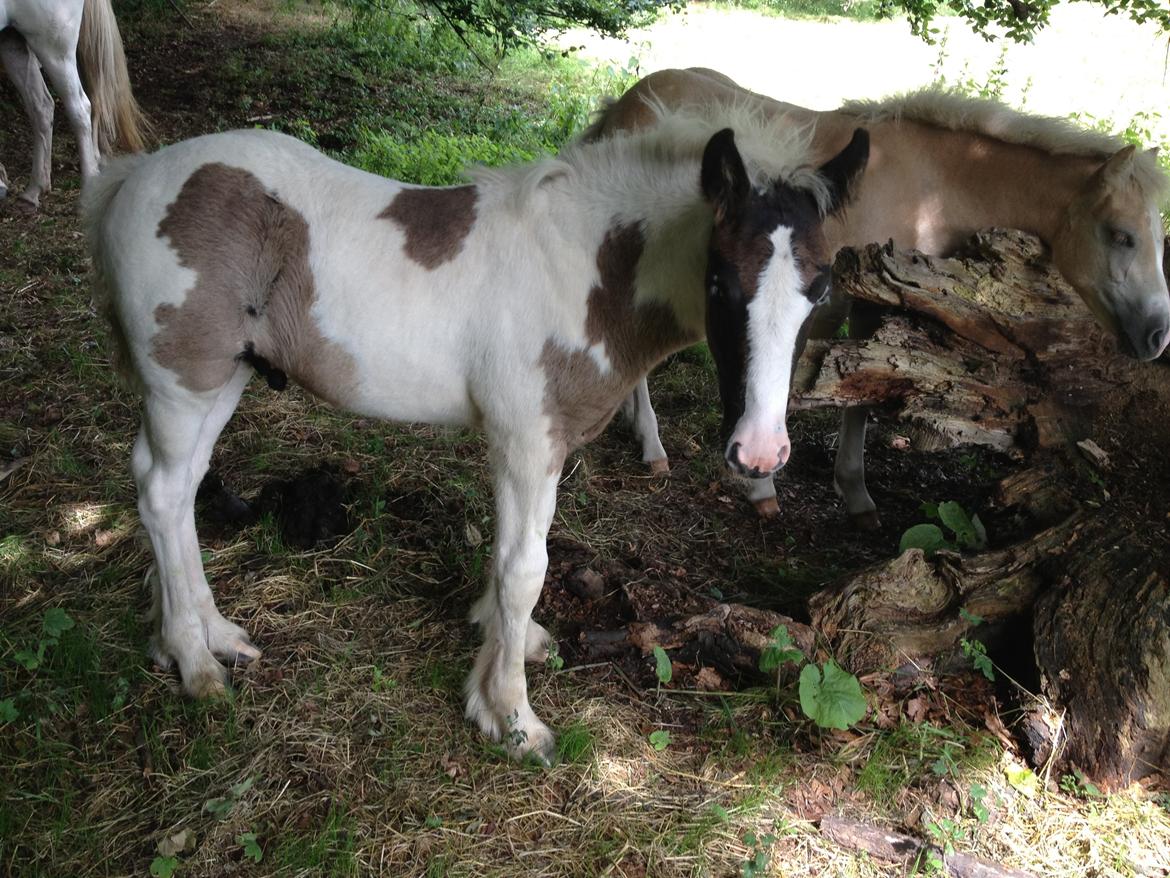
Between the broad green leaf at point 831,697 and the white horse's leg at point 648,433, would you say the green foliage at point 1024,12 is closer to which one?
the white horse's leg at point 648,433

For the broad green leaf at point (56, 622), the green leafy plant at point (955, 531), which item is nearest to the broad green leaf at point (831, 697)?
the green leafy plant at point (955, 531)

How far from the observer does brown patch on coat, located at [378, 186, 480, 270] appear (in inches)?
102

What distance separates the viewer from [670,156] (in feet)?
8.34

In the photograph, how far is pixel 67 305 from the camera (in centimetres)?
509

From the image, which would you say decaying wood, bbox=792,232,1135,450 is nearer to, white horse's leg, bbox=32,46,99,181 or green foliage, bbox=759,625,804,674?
green foliage, bbox=759,625,804,674

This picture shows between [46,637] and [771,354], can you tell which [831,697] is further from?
[46,637]

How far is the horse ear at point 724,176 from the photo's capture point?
7.10 feet

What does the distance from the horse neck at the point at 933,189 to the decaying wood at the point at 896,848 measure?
97.0 inches

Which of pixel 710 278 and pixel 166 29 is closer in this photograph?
pixel 710 278

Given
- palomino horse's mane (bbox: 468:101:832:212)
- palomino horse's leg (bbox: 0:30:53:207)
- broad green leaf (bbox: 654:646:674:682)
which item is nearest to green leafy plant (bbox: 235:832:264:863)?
broad green leaf (bbox: 654:646:674:682)

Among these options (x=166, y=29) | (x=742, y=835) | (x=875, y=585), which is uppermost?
(x=166, y=29)

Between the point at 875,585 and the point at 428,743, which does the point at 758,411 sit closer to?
the point at 875,585

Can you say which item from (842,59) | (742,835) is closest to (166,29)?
(842,59)

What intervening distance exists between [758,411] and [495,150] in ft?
19.0
